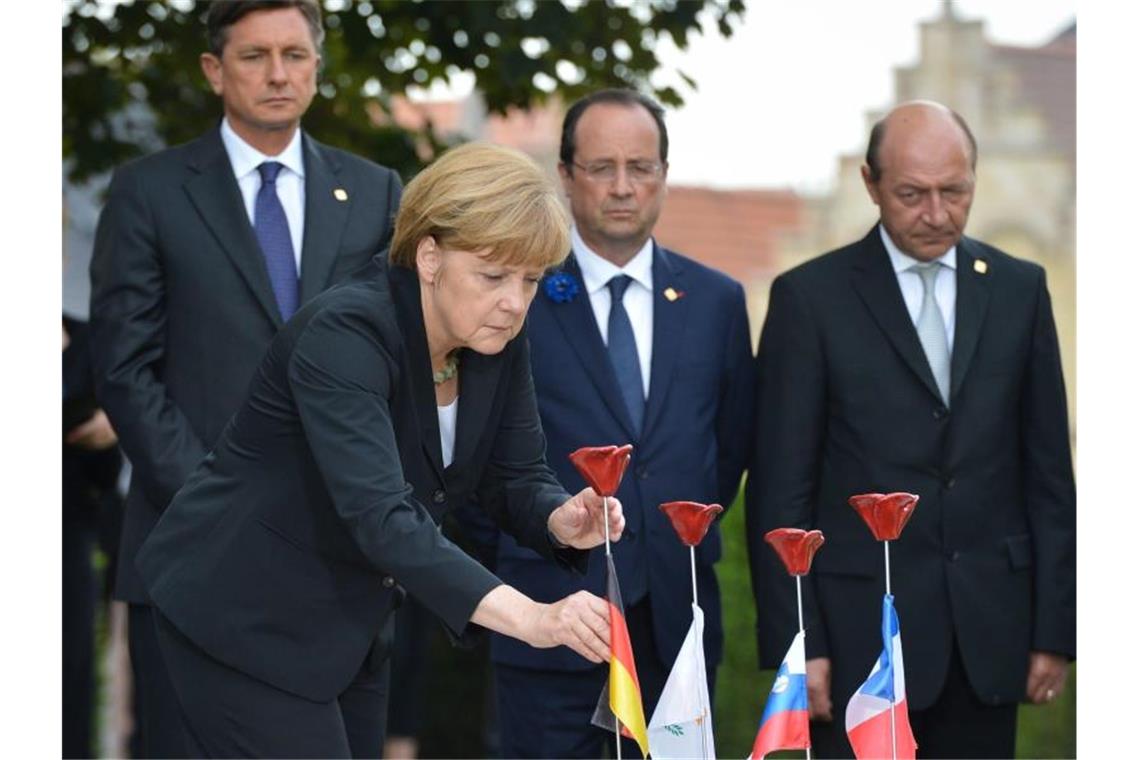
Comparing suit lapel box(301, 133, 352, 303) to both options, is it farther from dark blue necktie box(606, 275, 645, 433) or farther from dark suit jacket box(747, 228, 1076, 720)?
dark suit jacket box(747, 228, 1076, 720)

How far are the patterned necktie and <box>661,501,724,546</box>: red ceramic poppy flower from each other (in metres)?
1.46

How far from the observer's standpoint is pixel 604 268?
4.79 metres

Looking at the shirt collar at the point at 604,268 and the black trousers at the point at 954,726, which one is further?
the shirt collar at the point at 604,268

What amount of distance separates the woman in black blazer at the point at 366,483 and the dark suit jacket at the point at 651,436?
2.84 ft

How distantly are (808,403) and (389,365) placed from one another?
4.92ft

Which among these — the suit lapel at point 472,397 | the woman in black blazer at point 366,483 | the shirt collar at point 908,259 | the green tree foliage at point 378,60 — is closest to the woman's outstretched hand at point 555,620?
the woman in black blazer at point 366,483

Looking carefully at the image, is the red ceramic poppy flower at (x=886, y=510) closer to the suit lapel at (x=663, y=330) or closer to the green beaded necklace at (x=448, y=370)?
the green beaded necklace at (x=448, y=370)

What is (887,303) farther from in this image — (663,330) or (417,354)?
(417,354)

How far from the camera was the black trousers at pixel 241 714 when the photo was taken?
3.57m

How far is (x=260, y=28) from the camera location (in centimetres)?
479

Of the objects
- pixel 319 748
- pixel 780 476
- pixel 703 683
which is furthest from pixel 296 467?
pixel 780 476

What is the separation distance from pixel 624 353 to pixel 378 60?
2579 mm

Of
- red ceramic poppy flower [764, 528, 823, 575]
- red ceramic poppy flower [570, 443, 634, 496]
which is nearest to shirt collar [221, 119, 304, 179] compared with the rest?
red ceramic poppy flower [570, 443, 634, 496]
